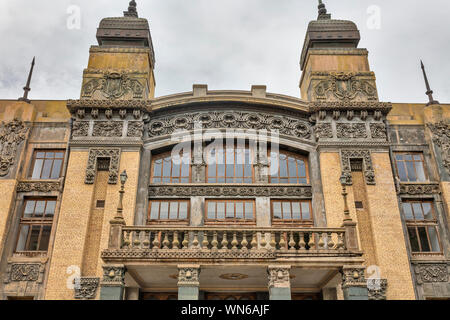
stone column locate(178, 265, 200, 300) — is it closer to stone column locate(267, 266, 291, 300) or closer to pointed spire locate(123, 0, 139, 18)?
stone column locate(267, 266, 291, 300)

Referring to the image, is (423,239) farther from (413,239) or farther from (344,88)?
(344,88)

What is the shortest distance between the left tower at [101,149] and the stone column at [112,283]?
9.85 feet

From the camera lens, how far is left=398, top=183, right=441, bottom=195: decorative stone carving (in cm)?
1783

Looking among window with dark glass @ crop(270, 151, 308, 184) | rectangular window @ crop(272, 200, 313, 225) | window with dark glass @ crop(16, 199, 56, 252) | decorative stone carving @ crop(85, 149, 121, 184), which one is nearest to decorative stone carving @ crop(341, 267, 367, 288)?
rectangular window @ crop(272, 200, 313, 225)

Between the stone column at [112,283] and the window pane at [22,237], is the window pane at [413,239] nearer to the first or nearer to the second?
the stone column at [112,283]

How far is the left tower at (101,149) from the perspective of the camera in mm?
15922

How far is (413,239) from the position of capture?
17.2 metres

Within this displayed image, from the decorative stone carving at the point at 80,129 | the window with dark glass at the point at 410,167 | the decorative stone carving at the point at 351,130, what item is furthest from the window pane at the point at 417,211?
the decorative stone carving at the point at 80,129

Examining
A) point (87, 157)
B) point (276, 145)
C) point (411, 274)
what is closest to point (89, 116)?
point (87, 157)

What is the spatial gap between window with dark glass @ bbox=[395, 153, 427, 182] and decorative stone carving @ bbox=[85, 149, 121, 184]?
12.4m

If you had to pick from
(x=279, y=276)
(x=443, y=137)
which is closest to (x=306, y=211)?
(x=279, y=276)

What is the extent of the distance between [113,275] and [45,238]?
→ 583 cm
